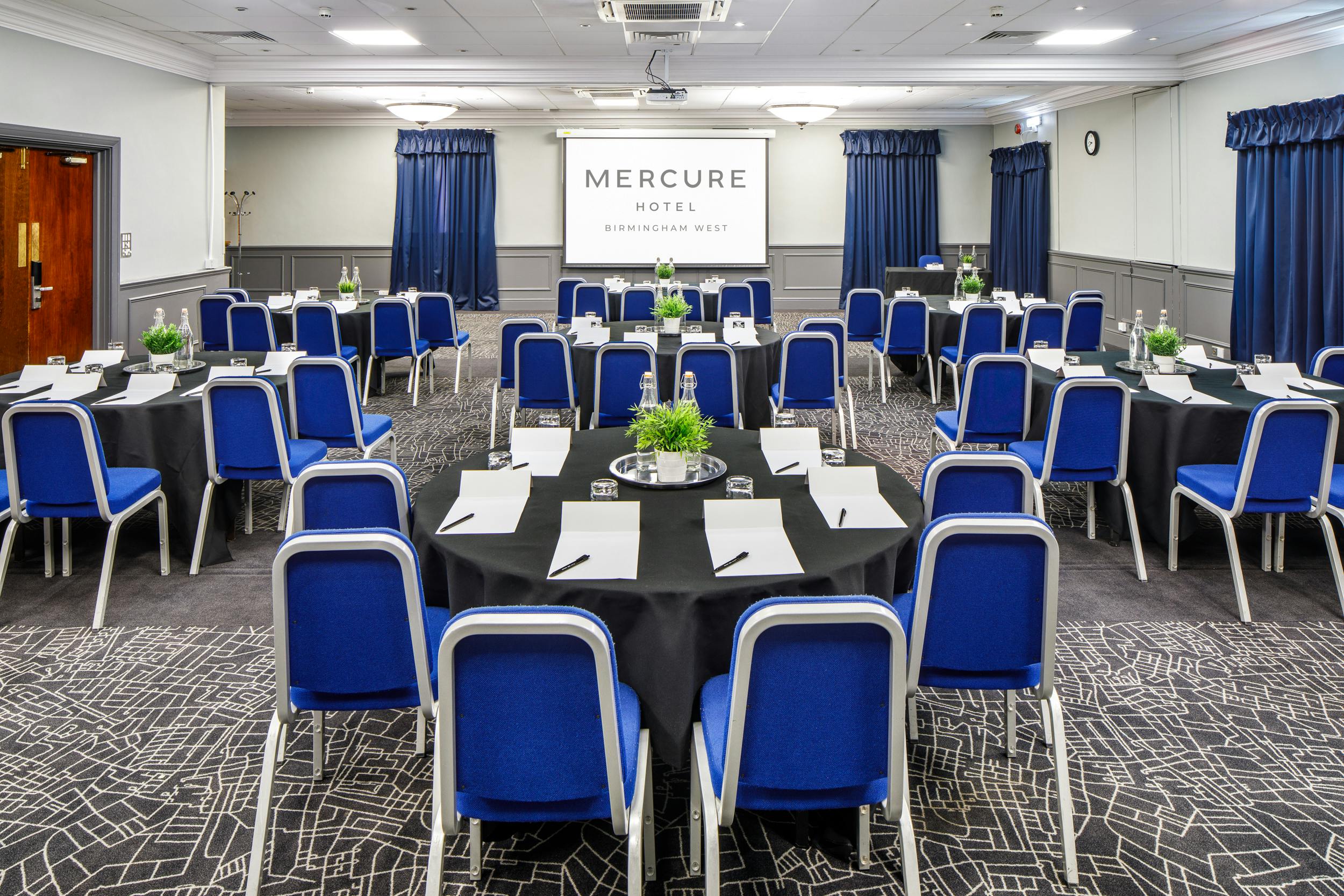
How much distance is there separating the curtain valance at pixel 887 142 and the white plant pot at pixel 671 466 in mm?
13662

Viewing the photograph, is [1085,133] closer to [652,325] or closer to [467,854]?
[652,325]

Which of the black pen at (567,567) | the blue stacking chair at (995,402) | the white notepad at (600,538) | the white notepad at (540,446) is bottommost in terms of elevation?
the black pen at (567,567)

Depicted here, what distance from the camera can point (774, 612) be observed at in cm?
174

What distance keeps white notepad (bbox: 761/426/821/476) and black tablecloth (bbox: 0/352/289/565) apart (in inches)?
109

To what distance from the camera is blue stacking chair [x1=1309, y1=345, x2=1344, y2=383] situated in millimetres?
5340

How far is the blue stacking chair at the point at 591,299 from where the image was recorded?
938 cm

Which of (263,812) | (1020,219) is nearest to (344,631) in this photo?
(263,812)

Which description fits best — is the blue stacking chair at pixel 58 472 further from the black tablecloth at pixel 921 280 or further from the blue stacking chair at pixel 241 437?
the black tablecloth at pixel 921 280

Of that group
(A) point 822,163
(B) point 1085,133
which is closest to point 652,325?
(B) point 1085,133

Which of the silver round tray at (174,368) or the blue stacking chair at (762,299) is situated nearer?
the silver round tray at (174,368)

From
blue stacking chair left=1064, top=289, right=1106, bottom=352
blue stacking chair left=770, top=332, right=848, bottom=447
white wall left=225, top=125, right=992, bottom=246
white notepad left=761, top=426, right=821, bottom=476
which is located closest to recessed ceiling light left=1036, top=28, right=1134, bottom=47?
blue stacking chair left=1064, top=289, right=1106, bottom=352

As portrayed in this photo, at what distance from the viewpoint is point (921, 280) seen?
12359 millimetres

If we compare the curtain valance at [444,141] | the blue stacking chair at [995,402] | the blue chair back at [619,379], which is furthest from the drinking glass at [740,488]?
the curtain valance at [444,141]

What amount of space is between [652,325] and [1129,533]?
12.2 ft
